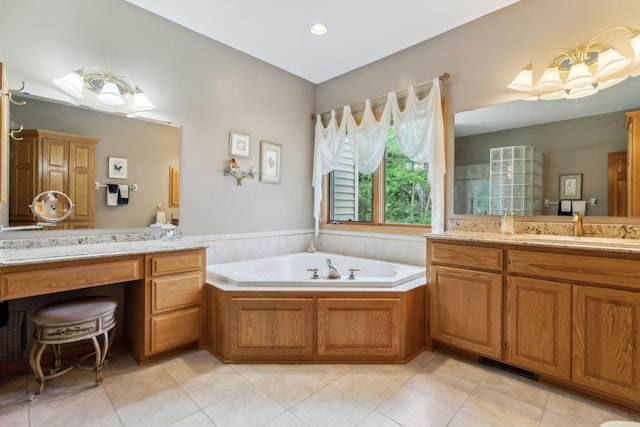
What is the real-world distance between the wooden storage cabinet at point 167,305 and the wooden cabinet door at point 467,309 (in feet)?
6.14

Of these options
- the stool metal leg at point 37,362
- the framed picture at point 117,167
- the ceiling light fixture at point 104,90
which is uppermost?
the ceiling light fixture at point 104,90

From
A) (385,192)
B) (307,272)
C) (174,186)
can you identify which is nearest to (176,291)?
(174,186)

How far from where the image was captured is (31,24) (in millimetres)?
2045

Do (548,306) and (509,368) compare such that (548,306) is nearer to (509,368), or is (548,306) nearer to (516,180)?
(509,368)

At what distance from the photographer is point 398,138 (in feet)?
9.90

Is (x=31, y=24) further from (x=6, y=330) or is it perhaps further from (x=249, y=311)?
(x=249, y=311)

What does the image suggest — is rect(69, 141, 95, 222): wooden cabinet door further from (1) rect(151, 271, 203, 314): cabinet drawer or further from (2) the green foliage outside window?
(2) the green foliage outside window

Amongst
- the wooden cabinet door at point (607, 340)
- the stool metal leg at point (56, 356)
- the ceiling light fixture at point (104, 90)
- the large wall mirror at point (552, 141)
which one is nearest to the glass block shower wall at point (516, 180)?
the large wall mirror at point (552, 141)

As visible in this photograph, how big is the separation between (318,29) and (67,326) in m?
2.93

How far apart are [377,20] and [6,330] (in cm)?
359

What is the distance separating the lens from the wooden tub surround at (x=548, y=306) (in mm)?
1651

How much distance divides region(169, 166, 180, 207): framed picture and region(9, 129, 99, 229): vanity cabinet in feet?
1.80

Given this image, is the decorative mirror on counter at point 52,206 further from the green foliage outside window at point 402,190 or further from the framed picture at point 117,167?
the green foliage outside window at point 402,190

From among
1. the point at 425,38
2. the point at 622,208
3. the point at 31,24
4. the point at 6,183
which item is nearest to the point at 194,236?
the point at 6,183
